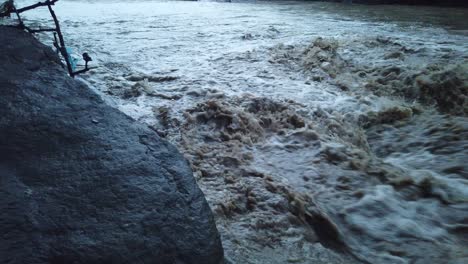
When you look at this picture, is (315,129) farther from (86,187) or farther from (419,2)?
(419,2)

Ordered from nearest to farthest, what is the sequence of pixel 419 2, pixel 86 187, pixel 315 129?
pixel 86 187
pixel 315 129
pixel 419 2

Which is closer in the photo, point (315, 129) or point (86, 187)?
point (86, 187)

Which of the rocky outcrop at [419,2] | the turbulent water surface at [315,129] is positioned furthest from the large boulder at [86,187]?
the rocky outcrop at [419,2]

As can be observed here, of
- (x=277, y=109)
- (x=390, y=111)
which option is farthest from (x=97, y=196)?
(x=390, y=111)

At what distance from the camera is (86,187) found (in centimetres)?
193

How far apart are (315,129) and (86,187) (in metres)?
3.07

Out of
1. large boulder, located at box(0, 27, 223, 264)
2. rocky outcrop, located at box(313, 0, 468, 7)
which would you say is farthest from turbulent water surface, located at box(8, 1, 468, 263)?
rocky outcrop, located at box(313, 0, 468, 7)

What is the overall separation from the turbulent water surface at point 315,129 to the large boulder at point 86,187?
2.09 ft

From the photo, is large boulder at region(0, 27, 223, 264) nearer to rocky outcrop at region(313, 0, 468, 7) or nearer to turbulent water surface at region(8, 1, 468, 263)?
turbulent water surface at region(8, 1, 468, 263)

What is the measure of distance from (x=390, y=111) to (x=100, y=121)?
12.3 ft

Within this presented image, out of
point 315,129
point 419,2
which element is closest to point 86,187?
point 315,129

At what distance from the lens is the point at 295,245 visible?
2.56 meters

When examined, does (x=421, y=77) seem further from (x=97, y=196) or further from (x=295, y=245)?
(x=97, y=196)

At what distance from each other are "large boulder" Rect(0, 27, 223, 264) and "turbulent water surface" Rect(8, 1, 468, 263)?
64 cm
